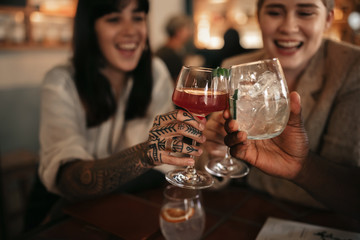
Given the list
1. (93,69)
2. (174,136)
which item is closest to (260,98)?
(174,136)

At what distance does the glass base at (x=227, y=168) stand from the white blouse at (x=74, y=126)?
499 mm

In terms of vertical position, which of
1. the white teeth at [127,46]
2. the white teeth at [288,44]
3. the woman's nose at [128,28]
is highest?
the woman's nose at [128,28]

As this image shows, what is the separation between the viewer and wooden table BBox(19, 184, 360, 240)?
100 centimetres

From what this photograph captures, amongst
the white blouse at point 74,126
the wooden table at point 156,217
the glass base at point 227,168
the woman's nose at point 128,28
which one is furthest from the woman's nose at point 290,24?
the white blouse at point 74,126

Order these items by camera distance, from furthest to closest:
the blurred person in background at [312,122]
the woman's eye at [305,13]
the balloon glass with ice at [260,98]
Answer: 1. the woman's eye at [305,13]
2. the blurred person in background at [312,122]
3. the balloon glass with ice at [260,98]

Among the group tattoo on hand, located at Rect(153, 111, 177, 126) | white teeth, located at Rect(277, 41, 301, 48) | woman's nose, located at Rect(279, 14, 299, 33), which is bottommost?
tattoo on hand, located at Rect(153, 111, 177, 126)

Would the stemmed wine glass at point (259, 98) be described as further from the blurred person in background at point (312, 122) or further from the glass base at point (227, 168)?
the glass base at point (227, 168)

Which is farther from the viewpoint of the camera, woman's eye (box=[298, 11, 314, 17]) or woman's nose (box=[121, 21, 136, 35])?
woman's nose (box=[121, 21, 136, 35])

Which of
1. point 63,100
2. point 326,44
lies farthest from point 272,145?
point 63,100

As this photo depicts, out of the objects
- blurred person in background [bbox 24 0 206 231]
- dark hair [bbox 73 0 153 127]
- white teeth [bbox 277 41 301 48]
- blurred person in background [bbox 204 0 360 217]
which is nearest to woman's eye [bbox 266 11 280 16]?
blurred person in background [bbox 204 0 360 217]

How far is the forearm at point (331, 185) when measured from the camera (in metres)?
1.11

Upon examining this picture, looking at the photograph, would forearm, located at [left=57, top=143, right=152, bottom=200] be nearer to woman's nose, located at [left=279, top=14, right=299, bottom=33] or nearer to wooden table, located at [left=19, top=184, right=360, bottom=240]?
wooden table, located at [left=19, top=184, right=360, bottom=240]

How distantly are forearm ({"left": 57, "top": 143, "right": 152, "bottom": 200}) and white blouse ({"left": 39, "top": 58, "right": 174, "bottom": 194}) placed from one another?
98 mm

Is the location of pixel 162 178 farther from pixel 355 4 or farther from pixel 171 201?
pixel 355 4
